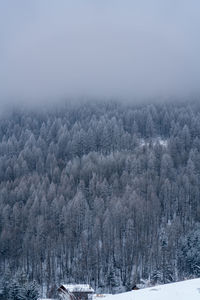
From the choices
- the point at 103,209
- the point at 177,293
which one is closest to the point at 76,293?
the point at 103,209

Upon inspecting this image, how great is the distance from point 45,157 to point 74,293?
239 ft

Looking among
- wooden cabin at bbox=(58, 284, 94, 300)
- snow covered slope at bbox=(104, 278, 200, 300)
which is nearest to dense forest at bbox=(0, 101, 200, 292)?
wooden cabin at bbox=(58, 284, 94, 300)

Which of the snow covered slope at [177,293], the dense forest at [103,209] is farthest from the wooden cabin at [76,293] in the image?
the snow covered slope at [177,293]

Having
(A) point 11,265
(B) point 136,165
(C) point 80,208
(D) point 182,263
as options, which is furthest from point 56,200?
(D) point 182,263

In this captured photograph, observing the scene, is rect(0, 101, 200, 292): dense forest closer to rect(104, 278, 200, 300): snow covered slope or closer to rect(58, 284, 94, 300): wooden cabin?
rect(58, 284, 94, 300): wooden cabin

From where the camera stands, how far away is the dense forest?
68688 millimetres

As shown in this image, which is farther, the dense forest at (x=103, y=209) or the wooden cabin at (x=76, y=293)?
the dense forest at (x=103, y=209)

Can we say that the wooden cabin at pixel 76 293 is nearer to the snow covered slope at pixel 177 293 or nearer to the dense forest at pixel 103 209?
the dense forest at pixel 103 209

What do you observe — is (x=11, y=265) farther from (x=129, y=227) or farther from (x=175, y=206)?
(x=175, y=206)

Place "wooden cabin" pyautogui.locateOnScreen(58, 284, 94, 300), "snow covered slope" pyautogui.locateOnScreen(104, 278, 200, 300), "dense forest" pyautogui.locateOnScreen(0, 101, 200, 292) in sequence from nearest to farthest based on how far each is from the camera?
"snow covered slope" pyautogui.locateOnScreen(104, 278, 200, 300) → "wooden cabin" pyautogui.locateOnScreen(58, 284, 94, 300) → "dense forest" pyautogui.locateOnScreen(0, 101, 200, 292)

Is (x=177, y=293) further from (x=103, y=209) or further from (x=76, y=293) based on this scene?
(x=103, y=209)

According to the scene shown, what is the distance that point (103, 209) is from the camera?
80.3m

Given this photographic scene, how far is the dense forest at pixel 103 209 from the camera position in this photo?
225ft

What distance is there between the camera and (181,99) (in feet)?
554
